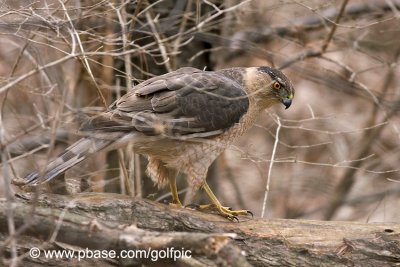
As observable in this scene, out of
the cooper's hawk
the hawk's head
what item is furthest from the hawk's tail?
the hawk's head

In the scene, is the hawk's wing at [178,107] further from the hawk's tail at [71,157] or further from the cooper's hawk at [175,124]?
the hawk's tail at [71,157]

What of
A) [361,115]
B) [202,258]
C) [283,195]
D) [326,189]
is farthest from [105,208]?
[361,115]

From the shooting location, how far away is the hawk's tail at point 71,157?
4730mm

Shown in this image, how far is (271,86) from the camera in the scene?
244 inches

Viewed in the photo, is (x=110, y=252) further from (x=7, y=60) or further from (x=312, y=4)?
(x=7, y=60)

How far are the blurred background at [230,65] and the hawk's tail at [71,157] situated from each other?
173mm

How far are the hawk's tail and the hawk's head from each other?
1621mm

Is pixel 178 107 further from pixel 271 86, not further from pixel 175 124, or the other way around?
pixel 271 86

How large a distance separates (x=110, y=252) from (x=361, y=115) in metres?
7.44

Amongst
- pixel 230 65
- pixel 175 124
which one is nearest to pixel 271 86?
pixel 175 124

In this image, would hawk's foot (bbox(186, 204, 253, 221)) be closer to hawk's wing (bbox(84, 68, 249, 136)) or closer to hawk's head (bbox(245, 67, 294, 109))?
hawk's wing (bbox(84, 68, 249, 136))

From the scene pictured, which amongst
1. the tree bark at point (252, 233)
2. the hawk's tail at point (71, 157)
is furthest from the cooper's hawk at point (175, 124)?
the tree bark at point (252, 233)

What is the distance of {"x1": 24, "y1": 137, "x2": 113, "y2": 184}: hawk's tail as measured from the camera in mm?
4730

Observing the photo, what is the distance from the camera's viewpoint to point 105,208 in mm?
4809
